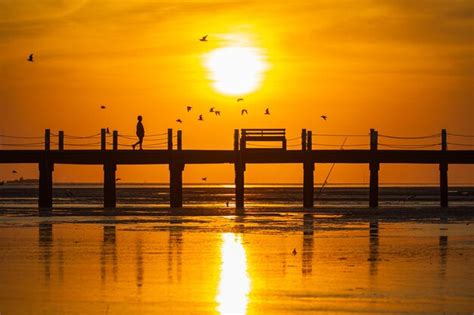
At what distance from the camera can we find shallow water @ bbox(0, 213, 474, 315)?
18.2 metres

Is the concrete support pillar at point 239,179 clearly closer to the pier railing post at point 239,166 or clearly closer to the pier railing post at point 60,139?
the pier railing post at point 239,166

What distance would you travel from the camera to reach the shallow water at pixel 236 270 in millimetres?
18234

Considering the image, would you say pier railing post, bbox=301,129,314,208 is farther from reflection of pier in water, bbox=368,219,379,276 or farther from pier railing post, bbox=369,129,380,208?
reflection of pier in water, bbox=368,219,379,276

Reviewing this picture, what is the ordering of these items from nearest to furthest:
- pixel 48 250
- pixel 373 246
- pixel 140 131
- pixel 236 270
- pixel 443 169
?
pixel 236 270 < pixel 48 250 < pixel 373 246 < pixel 140 131 < pixel 443 169

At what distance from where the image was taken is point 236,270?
23.0 metres

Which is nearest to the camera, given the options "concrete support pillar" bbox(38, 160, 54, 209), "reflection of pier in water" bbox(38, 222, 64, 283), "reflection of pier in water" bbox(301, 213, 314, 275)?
"reflection of pier in water" bbox(38, 222, 64, 283)

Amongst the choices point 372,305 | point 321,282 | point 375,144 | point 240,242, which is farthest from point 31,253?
point 375,144

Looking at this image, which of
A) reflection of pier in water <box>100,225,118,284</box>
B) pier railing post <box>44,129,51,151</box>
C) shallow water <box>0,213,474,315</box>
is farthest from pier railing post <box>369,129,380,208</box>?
reflection of pier in water <box>100,225,118,284</box>

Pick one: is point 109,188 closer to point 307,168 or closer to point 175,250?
point 307,168

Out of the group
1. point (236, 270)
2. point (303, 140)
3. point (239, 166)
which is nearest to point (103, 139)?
point (239, 166)

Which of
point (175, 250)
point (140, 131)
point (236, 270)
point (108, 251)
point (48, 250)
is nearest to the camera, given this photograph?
point (236, 270)

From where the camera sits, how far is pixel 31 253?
1054 inches

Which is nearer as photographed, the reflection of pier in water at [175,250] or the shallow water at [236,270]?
the shallow water at [236,270]

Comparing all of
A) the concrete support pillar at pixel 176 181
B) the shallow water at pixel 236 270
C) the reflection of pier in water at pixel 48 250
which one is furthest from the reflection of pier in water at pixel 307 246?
the concrete support pillar at pixel 176 181
